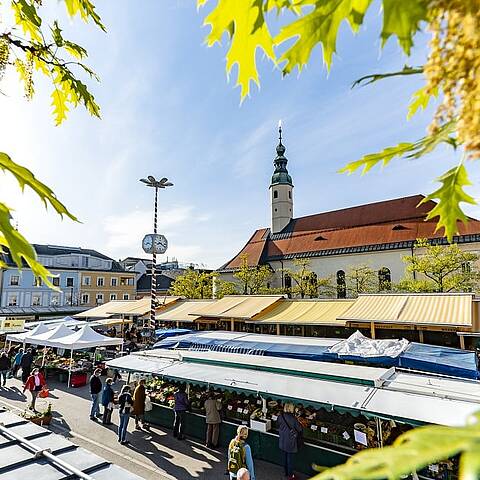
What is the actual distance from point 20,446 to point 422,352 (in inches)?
406

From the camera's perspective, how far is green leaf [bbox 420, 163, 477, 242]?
149 cm

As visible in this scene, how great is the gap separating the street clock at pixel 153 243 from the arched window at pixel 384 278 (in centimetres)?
2288

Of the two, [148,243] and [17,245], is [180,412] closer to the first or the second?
[17,245]

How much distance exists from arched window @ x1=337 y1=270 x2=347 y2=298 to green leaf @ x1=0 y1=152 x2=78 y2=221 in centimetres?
3974

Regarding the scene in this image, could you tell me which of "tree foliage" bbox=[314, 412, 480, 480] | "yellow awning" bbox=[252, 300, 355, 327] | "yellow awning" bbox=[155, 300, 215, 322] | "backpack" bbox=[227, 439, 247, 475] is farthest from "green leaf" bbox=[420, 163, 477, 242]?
"yellow awning" bbox=[155, 300, 215, 322]

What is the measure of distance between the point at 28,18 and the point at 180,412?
10.4 m

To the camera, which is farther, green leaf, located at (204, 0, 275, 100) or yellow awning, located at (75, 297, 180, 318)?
yellow awning, located at (75, 297, 180, 318)

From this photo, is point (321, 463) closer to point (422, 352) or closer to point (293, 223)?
point (422, 352)

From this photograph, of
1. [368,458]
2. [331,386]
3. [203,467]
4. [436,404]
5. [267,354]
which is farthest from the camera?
[267,354]

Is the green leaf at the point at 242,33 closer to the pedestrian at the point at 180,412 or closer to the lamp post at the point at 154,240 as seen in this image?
the pedestrian at the point at 180,412

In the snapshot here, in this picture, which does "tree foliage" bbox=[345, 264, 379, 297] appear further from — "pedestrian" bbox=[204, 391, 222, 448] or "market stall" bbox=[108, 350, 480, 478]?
"pedestrian" bbox=[204, 391, 222, 448]

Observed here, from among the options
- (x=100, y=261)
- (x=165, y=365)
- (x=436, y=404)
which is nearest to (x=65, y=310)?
(x=100, y=261)

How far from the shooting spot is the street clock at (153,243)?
928 inches

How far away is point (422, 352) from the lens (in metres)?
10.7
